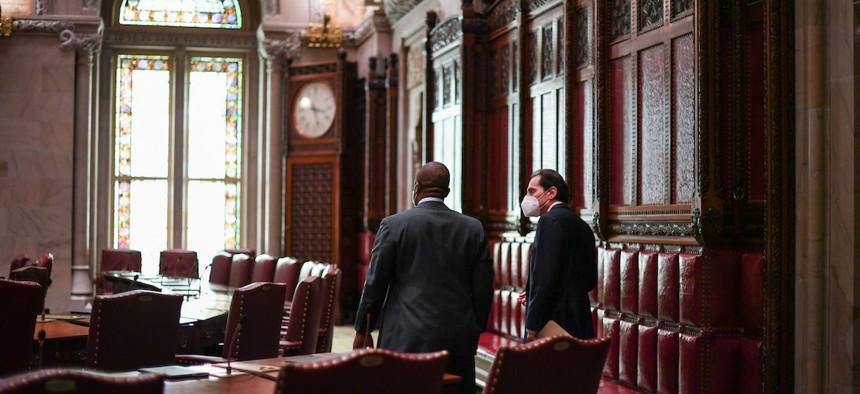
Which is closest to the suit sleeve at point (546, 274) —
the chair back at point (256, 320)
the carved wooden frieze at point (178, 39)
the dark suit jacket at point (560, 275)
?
the dark suit jacket at point (560, 275)

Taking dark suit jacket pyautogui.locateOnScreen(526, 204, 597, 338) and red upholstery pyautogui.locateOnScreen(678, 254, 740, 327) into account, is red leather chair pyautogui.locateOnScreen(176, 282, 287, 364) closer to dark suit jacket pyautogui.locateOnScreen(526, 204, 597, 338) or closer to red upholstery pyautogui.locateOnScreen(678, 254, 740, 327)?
dark suit jacket pyautogui.locateOnScreen(526, 204, 597, 338)

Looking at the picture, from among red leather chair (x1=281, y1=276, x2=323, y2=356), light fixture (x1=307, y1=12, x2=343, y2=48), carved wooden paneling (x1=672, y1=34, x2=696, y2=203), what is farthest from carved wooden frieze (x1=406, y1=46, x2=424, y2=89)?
carved wooden paneling (x1=672, y1=34, x2=696, y2=203)

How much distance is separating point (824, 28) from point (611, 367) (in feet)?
8.01

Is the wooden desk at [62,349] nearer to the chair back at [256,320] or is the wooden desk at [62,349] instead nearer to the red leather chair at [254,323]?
the red leather chair at [254,323]

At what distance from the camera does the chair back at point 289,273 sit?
27.9 feet

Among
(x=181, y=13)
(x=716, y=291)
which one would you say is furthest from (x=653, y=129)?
(x=181, y=13)

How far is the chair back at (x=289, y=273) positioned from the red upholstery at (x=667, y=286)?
12.1ft

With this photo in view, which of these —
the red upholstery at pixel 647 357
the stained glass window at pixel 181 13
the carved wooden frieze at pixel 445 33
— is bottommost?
the red upholstery at pixel 647 357

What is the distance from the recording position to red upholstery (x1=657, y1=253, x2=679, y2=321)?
547cm

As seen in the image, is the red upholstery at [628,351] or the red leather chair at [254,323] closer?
the red leather chair at [254,323]

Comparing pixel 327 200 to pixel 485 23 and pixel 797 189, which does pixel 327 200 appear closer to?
pixel 485 23

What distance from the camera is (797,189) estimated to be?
15.6ft

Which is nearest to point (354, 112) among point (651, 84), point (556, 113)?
point (556, 113)

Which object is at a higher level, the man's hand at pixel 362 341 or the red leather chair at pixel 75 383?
the red leather chair at pixel 75 383
